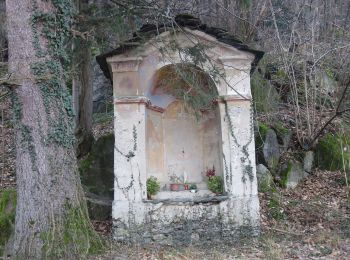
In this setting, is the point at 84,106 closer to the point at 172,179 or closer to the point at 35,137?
the point at 172,179

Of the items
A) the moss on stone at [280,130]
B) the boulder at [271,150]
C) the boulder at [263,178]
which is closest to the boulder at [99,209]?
the boulder at [263,178]

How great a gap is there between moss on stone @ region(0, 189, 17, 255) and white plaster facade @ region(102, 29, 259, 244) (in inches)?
74.8

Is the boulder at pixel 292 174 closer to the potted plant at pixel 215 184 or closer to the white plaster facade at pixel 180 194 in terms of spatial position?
the potted plant at pixel 215 184

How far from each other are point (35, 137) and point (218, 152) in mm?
4189

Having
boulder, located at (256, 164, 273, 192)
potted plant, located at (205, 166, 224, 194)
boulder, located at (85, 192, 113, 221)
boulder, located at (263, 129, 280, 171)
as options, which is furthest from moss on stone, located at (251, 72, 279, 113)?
boulder, located at (85, 192, 113, 221)

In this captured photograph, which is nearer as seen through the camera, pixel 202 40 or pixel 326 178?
pixel 202 40

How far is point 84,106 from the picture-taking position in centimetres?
1114

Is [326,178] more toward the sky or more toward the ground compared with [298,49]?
more toward the ground

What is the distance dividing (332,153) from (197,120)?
5044 millimetres

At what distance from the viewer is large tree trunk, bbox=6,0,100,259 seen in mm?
6367

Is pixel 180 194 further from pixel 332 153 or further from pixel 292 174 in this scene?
pixel 332 153

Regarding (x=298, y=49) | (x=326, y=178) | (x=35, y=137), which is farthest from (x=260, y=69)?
(x=35, y=137)

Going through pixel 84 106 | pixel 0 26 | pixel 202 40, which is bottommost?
pixel 84 106

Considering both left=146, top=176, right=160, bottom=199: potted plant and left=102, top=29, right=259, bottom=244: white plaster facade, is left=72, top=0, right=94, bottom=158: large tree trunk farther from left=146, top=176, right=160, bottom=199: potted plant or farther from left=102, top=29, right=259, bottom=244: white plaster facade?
left=146, top=176, right=160, bottom=199: potted plant
